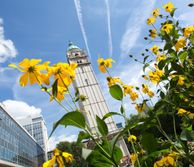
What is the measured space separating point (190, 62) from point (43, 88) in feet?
4.01

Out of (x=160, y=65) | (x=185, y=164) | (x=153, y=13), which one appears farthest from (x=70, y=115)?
(x=153, y=13)

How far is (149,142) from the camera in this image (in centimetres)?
81

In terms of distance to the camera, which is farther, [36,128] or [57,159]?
[36,128]

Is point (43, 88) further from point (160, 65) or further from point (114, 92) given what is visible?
point (160, 65)

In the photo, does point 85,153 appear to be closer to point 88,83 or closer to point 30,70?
point 30,70

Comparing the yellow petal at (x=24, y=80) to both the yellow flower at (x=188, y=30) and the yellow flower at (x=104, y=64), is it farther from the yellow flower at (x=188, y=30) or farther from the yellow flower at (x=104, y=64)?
the yellow flower at (x=188, y=30)

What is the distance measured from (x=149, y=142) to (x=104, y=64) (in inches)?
25.8

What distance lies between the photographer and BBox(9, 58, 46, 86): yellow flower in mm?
774

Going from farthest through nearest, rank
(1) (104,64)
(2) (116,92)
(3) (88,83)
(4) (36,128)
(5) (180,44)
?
(4) (36,128)
(3) (88,83)
(5) (180,44)
(1) (104,64)
(2) (116,92)

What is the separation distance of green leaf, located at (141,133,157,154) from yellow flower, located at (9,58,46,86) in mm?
443

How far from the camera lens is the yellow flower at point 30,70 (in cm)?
77

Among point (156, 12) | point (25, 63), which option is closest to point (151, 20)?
point (156, 12)

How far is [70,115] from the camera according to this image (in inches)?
26.3

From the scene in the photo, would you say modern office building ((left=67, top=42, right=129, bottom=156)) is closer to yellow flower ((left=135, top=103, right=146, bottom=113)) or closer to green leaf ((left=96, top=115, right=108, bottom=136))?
yellow flower ((left=135, top=103, right=146, bottom=113))
